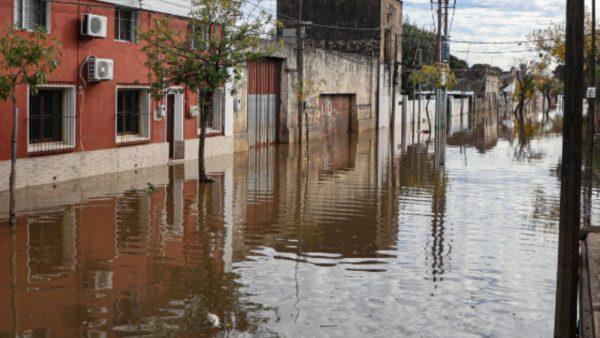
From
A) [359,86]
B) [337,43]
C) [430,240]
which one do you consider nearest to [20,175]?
[430,240]

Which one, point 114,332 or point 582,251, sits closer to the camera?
point 114,332

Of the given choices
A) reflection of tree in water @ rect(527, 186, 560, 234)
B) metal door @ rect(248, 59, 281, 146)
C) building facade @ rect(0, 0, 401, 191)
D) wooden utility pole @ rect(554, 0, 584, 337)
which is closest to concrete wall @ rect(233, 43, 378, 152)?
building facade @ rect(0, 0, 401, 191)

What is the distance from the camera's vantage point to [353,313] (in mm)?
9023

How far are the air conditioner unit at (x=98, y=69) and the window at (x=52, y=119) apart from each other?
57cm

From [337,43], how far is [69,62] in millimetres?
35185

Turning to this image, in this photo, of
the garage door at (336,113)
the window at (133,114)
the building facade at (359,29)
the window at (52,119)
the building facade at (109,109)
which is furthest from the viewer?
the building facade at (359,29)

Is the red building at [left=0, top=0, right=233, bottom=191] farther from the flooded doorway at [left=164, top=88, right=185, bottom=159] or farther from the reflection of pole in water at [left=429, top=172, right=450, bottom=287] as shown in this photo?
the reflection of pole in water at [left=429, top=172, right=450, bottom=287]

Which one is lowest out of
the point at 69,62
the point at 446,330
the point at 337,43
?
the point at 446,330

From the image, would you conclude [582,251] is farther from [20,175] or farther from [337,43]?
[337,43]

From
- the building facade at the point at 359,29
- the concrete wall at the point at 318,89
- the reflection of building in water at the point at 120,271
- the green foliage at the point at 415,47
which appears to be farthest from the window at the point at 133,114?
the green foliage at the point at 415,47

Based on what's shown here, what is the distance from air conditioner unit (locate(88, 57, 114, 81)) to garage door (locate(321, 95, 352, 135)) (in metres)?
22.8

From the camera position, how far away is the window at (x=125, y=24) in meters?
22.0

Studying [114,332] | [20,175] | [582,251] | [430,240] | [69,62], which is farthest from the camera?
[69,62]

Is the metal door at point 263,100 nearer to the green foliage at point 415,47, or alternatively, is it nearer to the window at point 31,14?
the window at point 31,14
